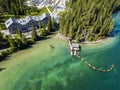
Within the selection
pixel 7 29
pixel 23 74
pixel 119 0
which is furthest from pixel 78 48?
pixel 119 0

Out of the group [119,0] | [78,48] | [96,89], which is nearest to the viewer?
[96,89]

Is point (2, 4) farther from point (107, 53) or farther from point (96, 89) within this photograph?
point (96, 89)

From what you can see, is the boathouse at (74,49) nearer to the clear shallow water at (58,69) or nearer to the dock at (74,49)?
the dock at (74,49)

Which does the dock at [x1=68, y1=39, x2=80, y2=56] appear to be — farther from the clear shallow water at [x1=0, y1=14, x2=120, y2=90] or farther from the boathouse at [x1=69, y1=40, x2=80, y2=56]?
the clear shallow water at [x1=0, y1=14, x2=120, y2=90]

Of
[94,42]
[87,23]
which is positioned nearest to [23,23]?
[87,23]

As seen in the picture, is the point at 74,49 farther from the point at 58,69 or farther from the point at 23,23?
the point at 23,23

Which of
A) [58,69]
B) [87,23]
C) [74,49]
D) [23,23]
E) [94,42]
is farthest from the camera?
[87,23]

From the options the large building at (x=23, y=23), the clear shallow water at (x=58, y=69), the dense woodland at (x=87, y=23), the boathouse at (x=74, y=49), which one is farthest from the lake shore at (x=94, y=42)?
the large building at (x=23, y=23)
